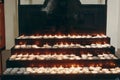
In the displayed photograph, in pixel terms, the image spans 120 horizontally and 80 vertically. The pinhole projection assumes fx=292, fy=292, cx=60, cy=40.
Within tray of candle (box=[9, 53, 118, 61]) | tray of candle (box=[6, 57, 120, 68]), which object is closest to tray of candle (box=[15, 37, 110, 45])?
tray of candle (box=[9, 53, 118, 61])

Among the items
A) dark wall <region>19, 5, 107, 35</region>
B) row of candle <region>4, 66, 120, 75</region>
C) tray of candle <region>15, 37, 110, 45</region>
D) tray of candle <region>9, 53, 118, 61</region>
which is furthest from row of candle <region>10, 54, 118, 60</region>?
dark wall <region>19, 5, 107, 35</region>

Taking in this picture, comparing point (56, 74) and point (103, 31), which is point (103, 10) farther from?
point (56, 74)

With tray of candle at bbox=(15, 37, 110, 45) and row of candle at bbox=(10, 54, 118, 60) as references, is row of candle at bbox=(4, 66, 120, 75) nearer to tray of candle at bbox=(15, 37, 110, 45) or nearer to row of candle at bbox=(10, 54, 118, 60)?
row of candle at bbox=(10, 54, 118, 60)

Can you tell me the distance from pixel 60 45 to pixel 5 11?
3.91 ft

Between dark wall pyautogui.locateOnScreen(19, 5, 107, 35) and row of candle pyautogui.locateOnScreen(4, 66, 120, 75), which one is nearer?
row of candle pyautogui.locateOnScreen(4, 66, 120, 75)

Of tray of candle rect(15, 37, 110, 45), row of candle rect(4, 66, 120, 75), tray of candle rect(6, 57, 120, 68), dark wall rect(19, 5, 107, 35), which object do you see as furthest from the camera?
dark wall rect(19, 5, 107, 35)

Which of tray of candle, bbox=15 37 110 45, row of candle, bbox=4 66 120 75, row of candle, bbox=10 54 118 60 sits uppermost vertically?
tray of candle, bbox=15 37 110 45

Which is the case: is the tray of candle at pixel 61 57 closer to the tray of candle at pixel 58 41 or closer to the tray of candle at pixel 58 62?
the tray of candle at pixel 58 62

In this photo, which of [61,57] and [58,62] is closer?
[58,62]

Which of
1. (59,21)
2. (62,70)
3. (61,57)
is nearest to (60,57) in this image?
(61,57)

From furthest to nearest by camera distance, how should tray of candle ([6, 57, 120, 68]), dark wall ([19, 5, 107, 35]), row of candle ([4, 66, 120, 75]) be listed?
1. dark wall ([19, 5, 107, 35])
2. tray of candle ([6, 57, 120, 68])
3. row of candle ([4, 66, 120, 75])

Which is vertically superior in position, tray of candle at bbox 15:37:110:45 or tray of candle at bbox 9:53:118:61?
tray of candle at bbox 15:37:110:45

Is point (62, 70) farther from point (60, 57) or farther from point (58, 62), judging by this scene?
point (60, 57)

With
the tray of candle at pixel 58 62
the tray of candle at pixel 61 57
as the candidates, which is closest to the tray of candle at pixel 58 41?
the tray of candle at pixel 61 57
